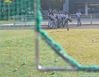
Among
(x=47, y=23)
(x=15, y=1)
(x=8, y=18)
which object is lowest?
(x=47, y=23)

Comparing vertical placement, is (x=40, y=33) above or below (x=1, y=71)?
above

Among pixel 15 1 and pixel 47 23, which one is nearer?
pixel 15 1

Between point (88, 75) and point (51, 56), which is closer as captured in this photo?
point (88, 75)

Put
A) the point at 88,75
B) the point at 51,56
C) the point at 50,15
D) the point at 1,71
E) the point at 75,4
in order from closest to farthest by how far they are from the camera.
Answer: the point at 88,75, the point at 1,71, the point at 51,56, the point at 50,15, the point at 75,4

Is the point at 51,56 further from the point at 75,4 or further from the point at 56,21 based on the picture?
the point at 75,4

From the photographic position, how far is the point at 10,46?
9.50 m

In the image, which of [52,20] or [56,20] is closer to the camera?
[52,20]

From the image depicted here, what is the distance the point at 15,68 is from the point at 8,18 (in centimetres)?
143

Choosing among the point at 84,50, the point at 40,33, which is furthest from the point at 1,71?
the point at 84,50

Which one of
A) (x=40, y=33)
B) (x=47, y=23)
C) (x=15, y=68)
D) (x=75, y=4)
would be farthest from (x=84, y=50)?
(x=75, y=4)

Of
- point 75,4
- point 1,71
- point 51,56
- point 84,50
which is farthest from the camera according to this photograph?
point 75,4

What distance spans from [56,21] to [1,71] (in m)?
14.7

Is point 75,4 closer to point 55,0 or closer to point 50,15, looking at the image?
point 55,0

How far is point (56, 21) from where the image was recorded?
20766 mm
